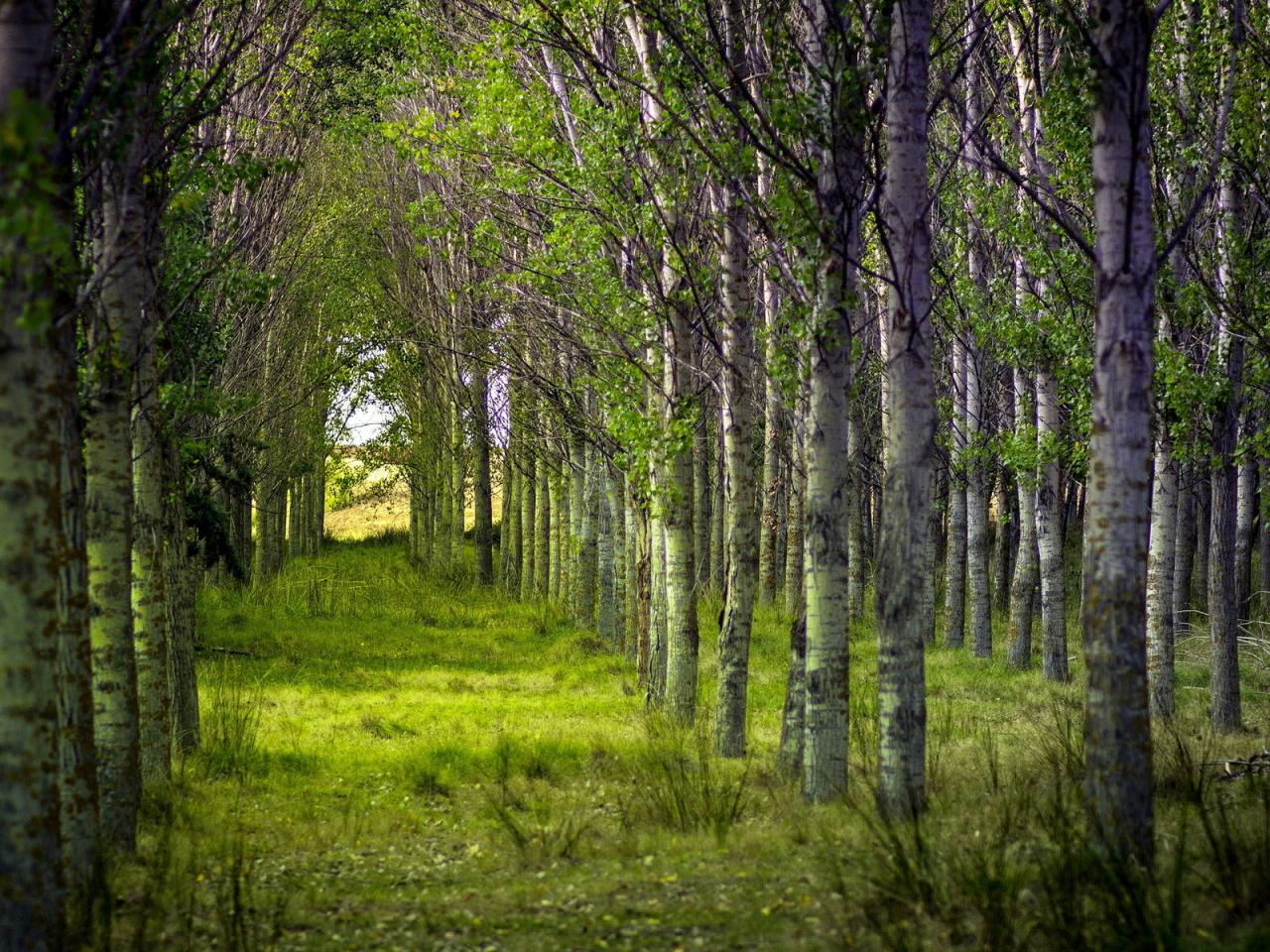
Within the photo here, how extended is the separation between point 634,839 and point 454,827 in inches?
64.3

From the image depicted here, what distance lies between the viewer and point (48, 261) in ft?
13.6

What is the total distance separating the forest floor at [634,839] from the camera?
497 centimetres

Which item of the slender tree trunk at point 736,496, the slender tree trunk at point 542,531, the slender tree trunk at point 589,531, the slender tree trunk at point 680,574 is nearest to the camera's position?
the slender tree trunk at point 736,496

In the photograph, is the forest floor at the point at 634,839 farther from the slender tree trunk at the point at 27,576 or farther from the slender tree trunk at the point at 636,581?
the slender tree trunk at the point at 636,581

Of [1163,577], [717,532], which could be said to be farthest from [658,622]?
[717,532]

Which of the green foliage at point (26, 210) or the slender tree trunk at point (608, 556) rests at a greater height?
the green foliage at point (26, 210)

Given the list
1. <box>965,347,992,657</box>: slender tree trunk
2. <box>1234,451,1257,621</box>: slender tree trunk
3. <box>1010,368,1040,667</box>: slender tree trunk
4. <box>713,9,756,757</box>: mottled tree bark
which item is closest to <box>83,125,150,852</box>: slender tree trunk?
<box>713,9,756,757</box>: mottled tree bark

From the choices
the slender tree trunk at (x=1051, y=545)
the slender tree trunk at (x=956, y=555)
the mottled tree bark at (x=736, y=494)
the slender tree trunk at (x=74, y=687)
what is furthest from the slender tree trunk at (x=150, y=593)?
the slender tree trunk at (x=956, y=555)

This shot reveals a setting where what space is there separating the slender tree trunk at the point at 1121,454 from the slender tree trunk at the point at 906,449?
131 cm

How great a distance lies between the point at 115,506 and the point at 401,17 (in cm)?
818

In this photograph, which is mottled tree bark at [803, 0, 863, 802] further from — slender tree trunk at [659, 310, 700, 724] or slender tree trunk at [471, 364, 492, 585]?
slender tree trunk at [471, 364, 492, 585]

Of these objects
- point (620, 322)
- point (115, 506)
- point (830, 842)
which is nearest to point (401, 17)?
point (620, 322)

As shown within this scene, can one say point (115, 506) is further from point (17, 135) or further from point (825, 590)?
point (825, 590)

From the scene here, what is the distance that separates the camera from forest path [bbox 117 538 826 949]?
551 centimetres
